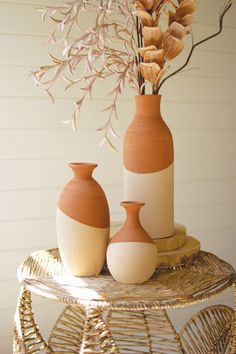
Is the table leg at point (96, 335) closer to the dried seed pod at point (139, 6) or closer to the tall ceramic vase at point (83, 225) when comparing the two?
the tall ceramic vase at point (83, 225)

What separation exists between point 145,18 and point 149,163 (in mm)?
379

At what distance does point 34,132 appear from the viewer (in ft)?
7.34

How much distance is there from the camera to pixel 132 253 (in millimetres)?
1279

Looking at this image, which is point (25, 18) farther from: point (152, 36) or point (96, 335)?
point (96, 335)

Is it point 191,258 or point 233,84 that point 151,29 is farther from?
point 233,84

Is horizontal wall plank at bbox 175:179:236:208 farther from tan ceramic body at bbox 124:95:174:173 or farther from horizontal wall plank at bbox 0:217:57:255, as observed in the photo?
tan ceramic body at bbox 124:95:174:173

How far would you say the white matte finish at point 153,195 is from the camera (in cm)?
144

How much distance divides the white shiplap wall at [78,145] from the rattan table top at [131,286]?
0.75 m

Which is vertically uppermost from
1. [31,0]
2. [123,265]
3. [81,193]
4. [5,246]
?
[31,0]

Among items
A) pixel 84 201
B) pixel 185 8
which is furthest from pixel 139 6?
pixel 84 201

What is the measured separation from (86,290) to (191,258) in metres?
0.36

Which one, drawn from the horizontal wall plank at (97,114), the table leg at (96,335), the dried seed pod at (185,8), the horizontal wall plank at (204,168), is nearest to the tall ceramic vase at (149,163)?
the dried seed pod at (185,8)

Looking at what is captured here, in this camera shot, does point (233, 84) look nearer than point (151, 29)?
No

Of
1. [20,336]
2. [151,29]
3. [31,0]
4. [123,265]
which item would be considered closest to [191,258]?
[123,265]
